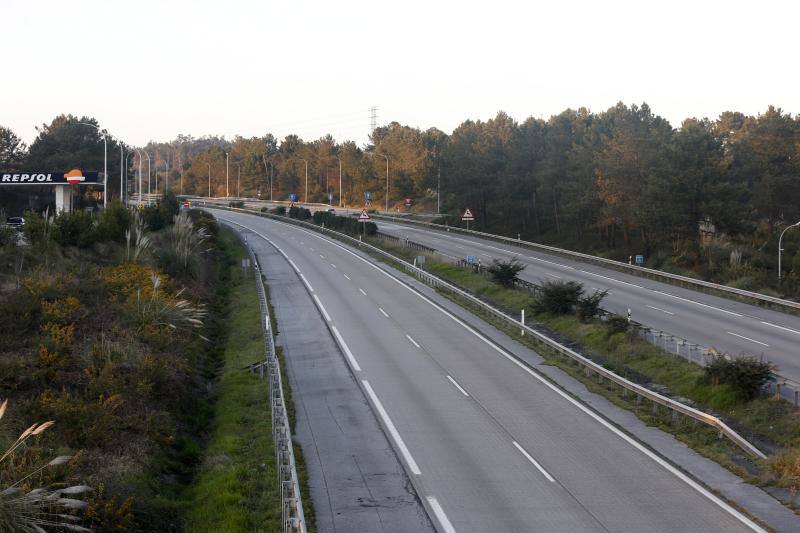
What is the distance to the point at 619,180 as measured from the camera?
73438mm

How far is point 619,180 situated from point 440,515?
62474 mm

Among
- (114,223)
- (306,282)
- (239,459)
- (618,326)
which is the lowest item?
(239,459)

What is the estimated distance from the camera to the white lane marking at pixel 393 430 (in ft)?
57.4

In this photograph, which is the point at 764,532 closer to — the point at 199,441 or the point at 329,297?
the point at 199,441

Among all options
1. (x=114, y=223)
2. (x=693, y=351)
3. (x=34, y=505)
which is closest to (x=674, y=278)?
(x=693, y=351)

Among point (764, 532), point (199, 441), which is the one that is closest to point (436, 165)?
point (199, 441)

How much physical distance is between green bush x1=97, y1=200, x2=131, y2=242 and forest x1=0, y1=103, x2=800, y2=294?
31.6 metres

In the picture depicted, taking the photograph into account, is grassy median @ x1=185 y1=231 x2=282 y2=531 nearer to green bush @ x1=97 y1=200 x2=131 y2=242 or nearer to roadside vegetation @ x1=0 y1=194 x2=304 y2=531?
roadside vegetation @ x1=0 y1=194 x2=304 y2=531

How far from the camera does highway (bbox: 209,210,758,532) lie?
1455 cm

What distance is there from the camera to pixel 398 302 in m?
41.4

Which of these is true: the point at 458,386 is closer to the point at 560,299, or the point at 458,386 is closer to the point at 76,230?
the point at 560,299

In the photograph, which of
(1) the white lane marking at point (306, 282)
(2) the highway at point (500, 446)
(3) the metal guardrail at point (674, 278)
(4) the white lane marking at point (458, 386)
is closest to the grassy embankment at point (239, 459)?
(2) the highway at point (500, 446)

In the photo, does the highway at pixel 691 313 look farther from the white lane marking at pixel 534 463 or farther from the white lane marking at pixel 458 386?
the white lane marking at pixel 534 463

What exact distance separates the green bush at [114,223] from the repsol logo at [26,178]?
22.5 metres
